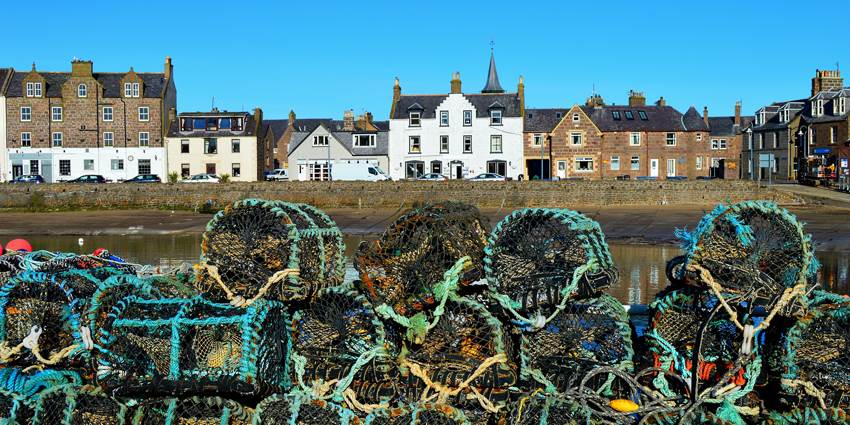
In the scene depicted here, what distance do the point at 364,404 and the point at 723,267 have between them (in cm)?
216

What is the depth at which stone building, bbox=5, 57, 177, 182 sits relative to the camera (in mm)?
40281

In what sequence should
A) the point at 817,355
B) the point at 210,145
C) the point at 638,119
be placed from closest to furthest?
the point at 817,355
the point at 210,145
the point at 638,119

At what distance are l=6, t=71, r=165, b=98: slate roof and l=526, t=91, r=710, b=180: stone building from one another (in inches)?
720

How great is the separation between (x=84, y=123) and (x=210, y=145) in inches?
234

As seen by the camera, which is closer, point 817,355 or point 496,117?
point 817,355

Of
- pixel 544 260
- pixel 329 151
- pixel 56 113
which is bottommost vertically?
pixel 544 260

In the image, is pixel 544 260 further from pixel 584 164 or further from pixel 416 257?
pixel 584 164

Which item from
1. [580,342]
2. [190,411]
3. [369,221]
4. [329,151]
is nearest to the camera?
[190,411]

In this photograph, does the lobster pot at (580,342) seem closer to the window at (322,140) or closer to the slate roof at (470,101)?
the slate roof at (470,101)

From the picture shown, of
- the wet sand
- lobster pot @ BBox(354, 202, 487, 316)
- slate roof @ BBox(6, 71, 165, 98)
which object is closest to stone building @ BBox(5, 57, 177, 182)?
slate roof @ BBox(6, 71, 165, 98)

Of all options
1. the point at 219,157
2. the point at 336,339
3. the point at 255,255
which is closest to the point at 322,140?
the point at 219,157

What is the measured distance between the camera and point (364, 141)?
44.4 m

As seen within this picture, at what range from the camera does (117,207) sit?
1246 inches

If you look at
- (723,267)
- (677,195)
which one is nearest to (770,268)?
(723,267)
